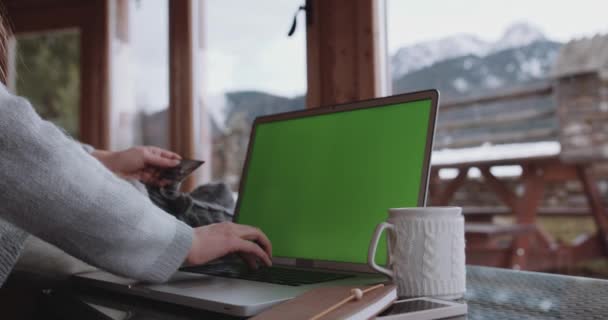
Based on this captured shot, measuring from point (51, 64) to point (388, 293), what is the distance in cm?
291

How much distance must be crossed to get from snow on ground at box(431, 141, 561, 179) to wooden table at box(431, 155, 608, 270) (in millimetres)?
21

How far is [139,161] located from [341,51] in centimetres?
87

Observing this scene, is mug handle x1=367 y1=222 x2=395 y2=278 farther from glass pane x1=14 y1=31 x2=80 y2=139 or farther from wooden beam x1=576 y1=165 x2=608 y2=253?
glass pane x1=14 y1=31 x2=80 y2=139

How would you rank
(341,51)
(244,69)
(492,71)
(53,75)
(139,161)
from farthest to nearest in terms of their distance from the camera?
(53,75), (492,71), (244,69), (341,51), (139,161)

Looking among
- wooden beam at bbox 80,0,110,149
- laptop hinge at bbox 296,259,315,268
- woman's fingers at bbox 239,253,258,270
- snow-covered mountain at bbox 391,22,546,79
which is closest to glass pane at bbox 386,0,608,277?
snow-covered mountain at bbox 391,22,546,79

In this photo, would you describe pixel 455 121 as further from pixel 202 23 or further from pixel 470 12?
pixel 202 23

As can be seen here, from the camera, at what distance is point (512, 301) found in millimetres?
684

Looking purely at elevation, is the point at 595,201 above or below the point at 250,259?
below

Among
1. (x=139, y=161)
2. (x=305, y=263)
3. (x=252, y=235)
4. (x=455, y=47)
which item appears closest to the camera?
(x=252, y=235)

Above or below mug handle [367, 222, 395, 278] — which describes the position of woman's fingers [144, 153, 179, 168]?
above

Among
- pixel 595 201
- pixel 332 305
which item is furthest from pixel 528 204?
pixel 332 305

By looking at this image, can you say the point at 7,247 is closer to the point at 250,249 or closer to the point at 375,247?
the point at 250,249

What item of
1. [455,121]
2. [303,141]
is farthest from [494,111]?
[303,141]

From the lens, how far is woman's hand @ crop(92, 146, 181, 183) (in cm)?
109
